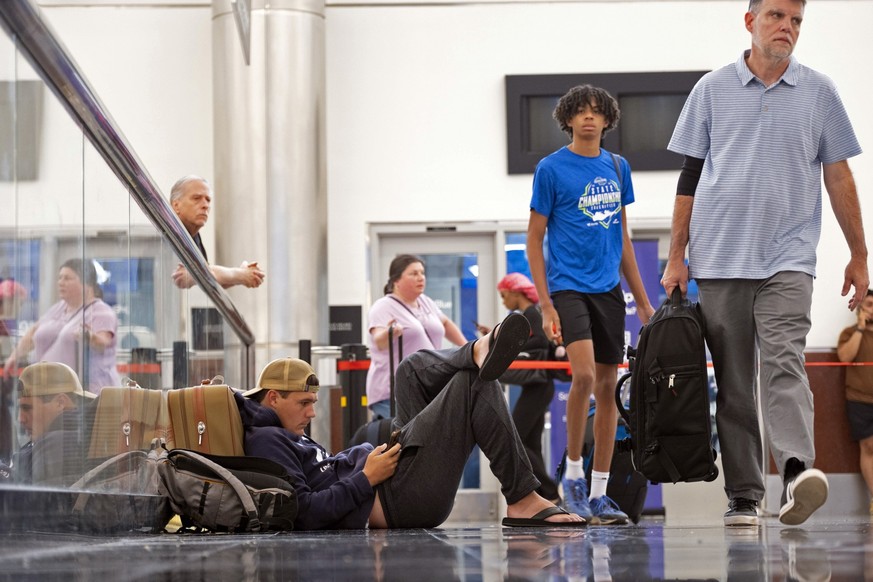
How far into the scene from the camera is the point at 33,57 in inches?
98.8

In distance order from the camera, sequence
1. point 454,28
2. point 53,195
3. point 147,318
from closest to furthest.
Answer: point 53,195
point 147,318
point 454,28

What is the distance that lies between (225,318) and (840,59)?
267 inches

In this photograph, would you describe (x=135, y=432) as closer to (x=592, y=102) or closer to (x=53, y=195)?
(x=53, y=195)

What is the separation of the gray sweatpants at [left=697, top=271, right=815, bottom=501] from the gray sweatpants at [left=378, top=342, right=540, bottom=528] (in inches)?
26.8

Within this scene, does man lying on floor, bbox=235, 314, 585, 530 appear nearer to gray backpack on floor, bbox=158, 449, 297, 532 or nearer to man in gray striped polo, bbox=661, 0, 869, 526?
gray backpack on floor, bbox=158, 449, 297, 532

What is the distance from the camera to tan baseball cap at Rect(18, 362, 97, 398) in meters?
2.46

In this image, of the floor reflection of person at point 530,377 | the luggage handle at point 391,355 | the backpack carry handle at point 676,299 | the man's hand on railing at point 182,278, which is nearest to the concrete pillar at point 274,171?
the floor reflection of person at point 530,377

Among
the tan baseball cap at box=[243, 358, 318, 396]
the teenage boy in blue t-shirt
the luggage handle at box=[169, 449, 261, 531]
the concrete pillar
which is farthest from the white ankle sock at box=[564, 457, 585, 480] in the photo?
the concrete pillar

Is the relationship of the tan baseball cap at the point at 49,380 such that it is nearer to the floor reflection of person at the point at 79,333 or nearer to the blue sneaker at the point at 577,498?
the floor reflection of person at the point at 79,333

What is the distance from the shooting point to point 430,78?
446 inches

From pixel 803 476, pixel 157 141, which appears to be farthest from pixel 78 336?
pixel 157 141

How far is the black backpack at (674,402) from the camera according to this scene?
4.03 m

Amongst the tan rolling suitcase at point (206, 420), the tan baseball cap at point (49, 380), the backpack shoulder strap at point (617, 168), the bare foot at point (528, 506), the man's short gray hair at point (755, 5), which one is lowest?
the bare foot at point (528, 506)

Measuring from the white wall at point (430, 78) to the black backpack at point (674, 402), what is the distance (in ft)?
23.3
